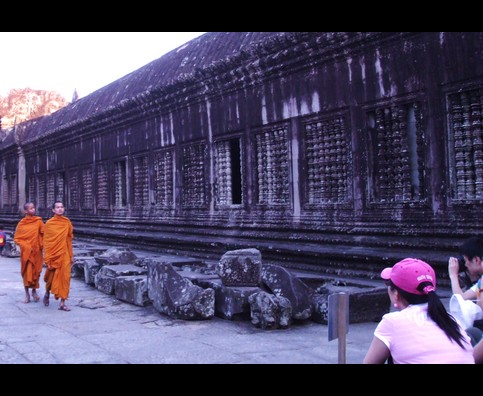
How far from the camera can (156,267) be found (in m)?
6.86

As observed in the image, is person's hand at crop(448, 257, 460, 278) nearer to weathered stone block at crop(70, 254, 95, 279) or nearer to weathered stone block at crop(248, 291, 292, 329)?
weathered stone block at crop(248, 291, 292, 329)

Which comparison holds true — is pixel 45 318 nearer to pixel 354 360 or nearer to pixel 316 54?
pixel 354 360

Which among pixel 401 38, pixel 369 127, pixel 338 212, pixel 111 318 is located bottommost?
pixel 111 318

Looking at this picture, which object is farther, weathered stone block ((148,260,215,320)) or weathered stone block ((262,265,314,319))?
weathered stone block ((148,260,215,320))

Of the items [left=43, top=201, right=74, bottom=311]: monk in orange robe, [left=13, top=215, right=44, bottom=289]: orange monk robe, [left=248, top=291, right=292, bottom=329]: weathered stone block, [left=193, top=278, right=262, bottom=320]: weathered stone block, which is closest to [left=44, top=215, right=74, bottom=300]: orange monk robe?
[left=43, top=201, right=74, bottom=311]: monk in orange robe

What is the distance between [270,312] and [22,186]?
17.5m

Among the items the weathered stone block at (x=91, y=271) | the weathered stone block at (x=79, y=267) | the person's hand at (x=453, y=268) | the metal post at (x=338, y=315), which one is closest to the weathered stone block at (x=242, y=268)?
the person's hand at (x=453, y=268)

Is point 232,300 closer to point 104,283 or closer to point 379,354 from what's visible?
point 104,283

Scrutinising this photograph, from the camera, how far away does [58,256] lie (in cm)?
769

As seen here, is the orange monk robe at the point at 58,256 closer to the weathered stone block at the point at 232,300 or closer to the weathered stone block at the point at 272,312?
the weathered stone block at the point at 232,300

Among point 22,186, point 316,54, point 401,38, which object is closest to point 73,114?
point 22,186

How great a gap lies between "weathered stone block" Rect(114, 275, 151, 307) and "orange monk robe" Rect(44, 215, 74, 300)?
71cm

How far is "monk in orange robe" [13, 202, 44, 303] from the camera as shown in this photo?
7871 millimetres

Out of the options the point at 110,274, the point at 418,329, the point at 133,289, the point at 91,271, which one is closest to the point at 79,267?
the point at 91,271
